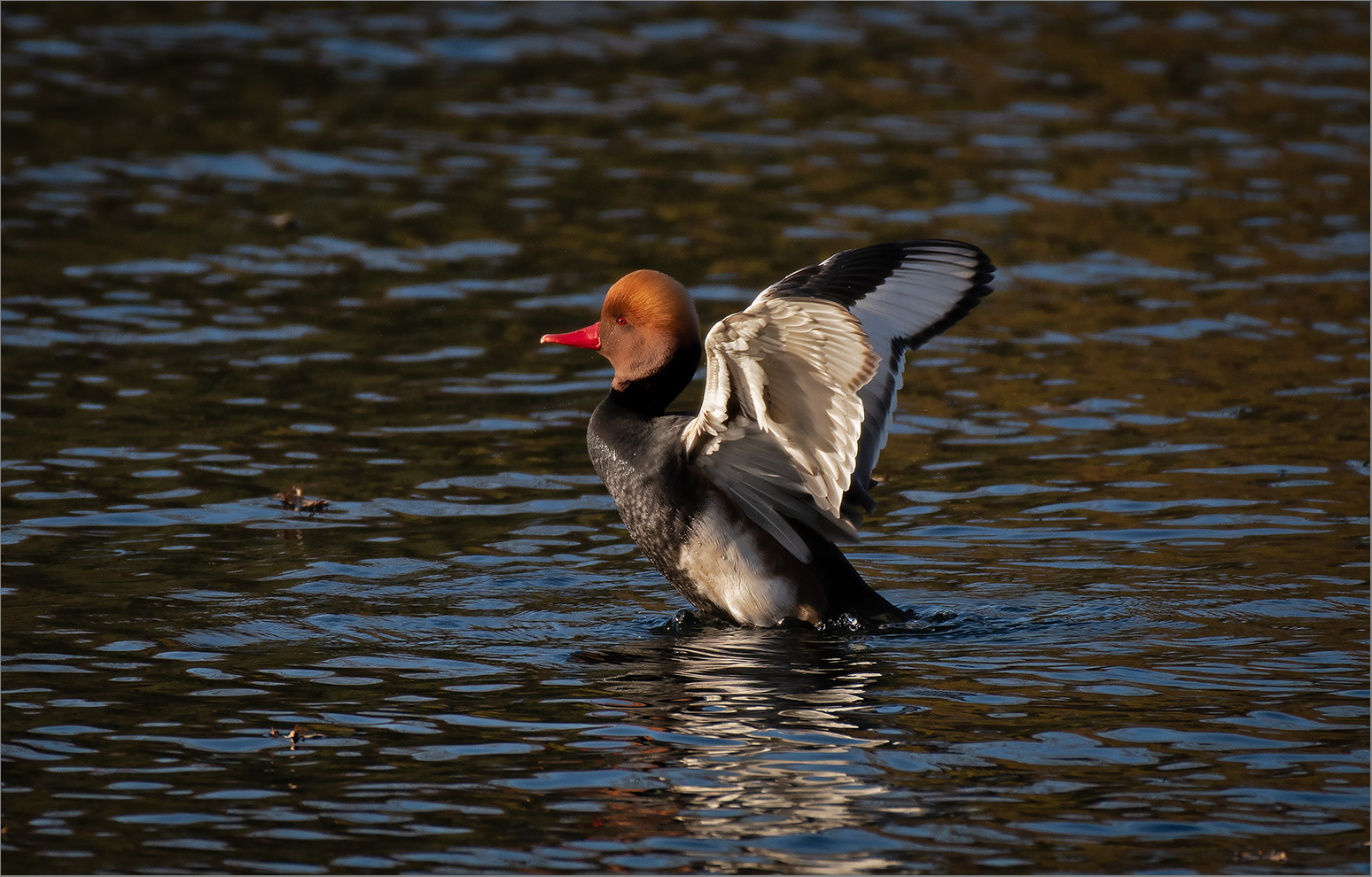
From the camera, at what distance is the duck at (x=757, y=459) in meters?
7.12

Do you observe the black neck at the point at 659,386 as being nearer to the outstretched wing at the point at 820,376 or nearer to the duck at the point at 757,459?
the duck at the point at 757,459

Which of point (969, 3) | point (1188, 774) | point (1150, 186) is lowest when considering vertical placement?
point (1188, 774)

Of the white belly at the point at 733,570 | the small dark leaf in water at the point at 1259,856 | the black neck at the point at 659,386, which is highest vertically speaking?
the black neck at the point at 659,386

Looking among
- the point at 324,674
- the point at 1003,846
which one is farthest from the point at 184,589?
the point at 1003,846

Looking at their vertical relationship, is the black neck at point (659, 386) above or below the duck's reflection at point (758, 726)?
above

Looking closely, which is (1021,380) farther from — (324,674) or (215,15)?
(215,15)

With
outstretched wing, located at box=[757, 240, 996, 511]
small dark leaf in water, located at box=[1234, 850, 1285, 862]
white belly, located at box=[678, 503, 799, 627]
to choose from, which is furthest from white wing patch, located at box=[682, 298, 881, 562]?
small dark leaf in water, located at box=[1234, 850, 1285, 862]

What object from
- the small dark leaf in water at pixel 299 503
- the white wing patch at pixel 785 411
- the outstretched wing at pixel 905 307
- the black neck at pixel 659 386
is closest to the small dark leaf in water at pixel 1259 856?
the white wing patch at pixel 785 411

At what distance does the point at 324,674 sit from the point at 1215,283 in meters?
8.91

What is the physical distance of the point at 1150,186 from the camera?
15750 mm

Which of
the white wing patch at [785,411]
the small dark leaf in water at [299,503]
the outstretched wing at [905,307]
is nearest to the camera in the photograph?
the white wing patch at [785,411]

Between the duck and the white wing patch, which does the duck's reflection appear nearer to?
the duck

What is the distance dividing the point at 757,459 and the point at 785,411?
50 cm

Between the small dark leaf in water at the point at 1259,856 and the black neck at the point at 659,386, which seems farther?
the black neck at the point at 659,386
